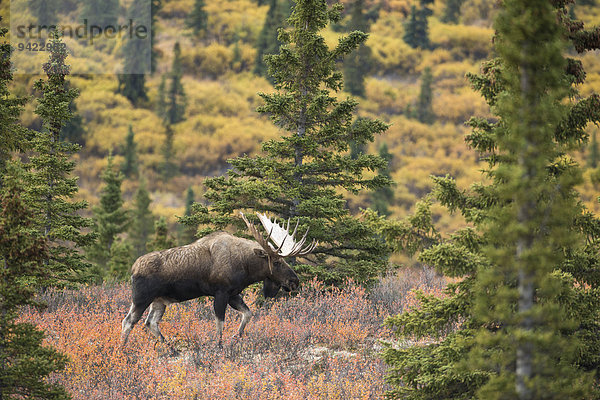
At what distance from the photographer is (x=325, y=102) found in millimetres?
11914

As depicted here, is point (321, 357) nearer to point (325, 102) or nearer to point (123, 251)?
point (325, 102)

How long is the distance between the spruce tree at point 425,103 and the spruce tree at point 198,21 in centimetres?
2875

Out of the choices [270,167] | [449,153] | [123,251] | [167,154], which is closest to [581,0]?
[449,153]

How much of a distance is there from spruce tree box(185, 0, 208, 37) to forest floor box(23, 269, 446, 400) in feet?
203

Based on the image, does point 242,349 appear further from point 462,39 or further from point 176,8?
point 176,8

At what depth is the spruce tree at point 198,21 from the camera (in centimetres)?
6919

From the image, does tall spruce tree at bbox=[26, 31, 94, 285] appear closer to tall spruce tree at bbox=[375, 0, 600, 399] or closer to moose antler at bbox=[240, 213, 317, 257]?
moose antler at bbox=[240, 213, 317, 257]

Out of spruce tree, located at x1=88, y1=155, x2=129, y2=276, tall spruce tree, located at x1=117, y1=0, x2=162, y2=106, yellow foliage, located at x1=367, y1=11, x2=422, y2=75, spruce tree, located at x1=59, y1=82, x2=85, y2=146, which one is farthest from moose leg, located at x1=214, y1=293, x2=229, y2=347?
yellow foliage, located at x1=367, y1=11, x2=422, y2=75

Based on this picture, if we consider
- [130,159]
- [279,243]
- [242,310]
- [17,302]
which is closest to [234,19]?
[130,159]

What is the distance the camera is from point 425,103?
56.2 meters

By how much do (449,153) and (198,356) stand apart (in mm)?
46460

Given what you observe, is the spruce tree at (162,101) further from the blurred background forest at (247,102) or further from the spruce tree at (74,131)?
the spruce tree at (74,131)

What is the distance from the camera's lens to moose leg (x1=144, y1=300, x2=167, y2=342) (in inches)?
358

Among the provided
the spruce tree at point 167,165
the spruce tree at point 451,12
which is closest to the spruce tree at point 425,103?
the spruce tree at point 451,12
